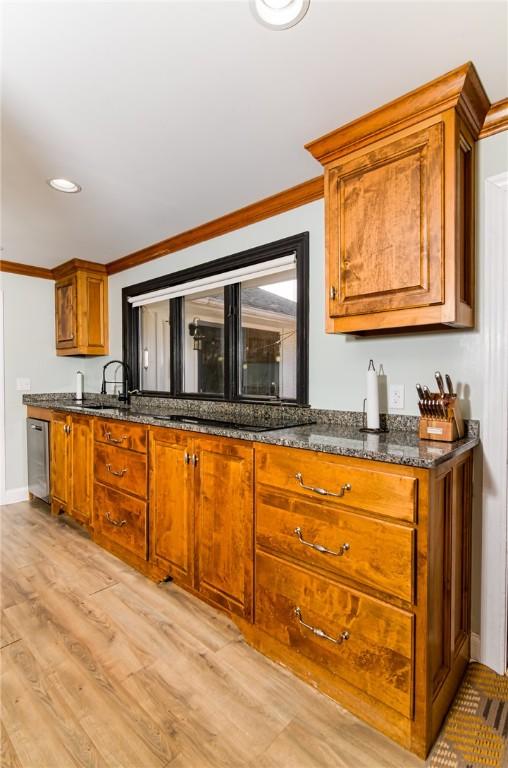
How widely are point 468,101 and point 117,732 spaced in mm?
2638

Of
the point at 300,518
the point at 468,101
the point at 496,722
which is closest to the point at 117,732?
the point at 300,518

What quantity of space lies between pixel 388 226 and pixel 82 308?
3.08 meters

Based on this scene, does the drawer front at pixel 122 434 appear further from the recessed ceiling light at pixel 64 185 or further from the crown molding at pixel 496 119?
the crown molding at pixel 496 119

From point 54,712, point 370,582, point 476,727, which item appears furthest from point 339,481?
point 54,712

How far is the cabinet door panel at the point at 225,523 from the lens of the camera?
180cm

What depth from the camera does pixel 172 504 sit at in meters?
2.23

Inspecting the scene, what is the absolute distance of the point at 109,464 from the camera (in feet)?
8.93

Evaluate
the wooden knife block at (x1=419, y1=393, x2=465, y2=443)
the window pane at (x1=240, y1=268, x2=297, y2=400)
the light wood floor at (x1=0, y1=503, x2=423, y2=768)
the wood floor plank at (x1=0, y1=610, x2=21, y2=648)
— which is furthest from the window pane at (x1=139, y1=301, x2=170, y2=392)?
the wooden knife block at (x1=419, y1=393, x2=465, y2=443)

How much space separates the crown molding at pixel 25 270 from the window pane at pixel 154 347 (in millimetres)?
1223

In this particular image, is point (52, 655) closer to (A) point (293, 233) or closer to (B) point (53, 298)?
(A) point (293, 233)

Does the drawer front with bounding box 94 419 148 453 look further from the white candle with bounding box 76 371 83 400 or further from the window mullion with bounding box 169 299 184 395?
the white candle with bounding box 76 371 83 400

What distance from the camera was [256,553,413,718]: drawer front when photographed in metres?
1.31

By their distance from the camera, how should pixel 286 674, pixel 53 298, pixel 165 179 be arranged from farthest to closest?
pixel 53 298 → pixel 165 179 → pixel 286 674

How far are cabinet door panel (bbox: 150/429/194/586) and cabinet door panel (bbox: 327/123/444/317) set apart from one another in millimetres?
1133
